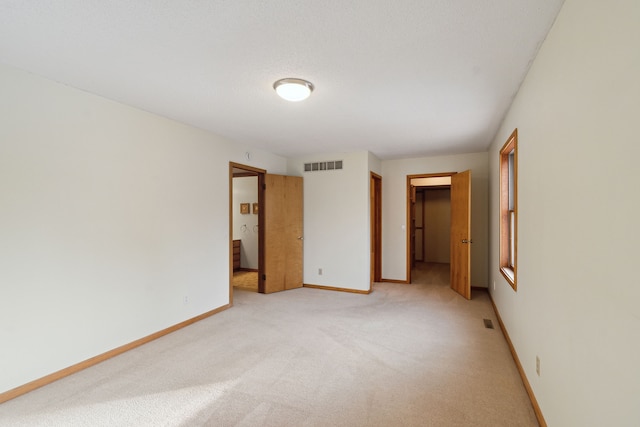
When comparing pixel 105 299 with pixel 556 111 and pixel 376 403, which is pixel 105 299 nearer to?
pixel 376 403

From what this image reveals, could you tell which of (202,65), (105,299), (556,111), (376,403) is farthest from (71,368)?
(556,111)

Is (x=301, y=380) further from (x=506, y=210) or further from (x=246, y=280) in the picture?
(x=246, y=280)

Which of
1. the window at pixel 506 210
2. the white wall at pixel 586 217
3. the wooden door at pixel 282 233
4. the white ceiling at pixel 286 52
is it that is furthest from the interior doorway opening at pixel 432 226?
the white wall at pixel 586 217

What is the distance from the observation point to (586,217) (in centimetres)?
130

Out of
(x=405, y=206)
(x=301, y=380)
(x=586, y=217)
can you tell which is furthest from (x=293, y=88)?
(x=405, y=206)

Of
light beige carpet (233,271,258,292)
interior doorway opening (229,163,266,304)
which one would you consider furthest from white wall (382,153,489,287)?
interior doorway opening (229,163,266,304)

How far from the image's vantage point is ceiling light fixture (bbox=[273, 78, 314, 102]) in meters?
2.45

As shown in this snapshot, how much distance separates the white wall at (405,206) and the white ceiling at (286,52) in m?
2.20

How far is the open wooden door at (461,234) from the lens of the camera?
4754mm

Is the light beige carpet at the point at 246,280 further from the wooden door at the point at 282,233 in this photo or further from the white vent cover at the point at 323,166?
the white vent cover at the point at 323,166

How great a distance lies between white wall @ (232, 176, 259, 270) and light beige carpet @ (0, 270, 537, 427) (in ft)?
11.0

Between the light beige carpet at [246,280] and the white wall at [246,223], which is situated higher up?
the white wall at [246,223]

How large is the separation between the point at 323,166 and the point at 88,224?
Answer: 3.66m

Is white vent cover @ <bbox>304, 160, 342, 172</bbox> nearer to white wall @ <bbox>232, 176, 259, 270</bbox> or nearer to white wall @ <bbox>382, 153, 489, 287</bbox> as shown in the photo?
white wall @ <bbox>382, 153, 489, 287</bbox>
